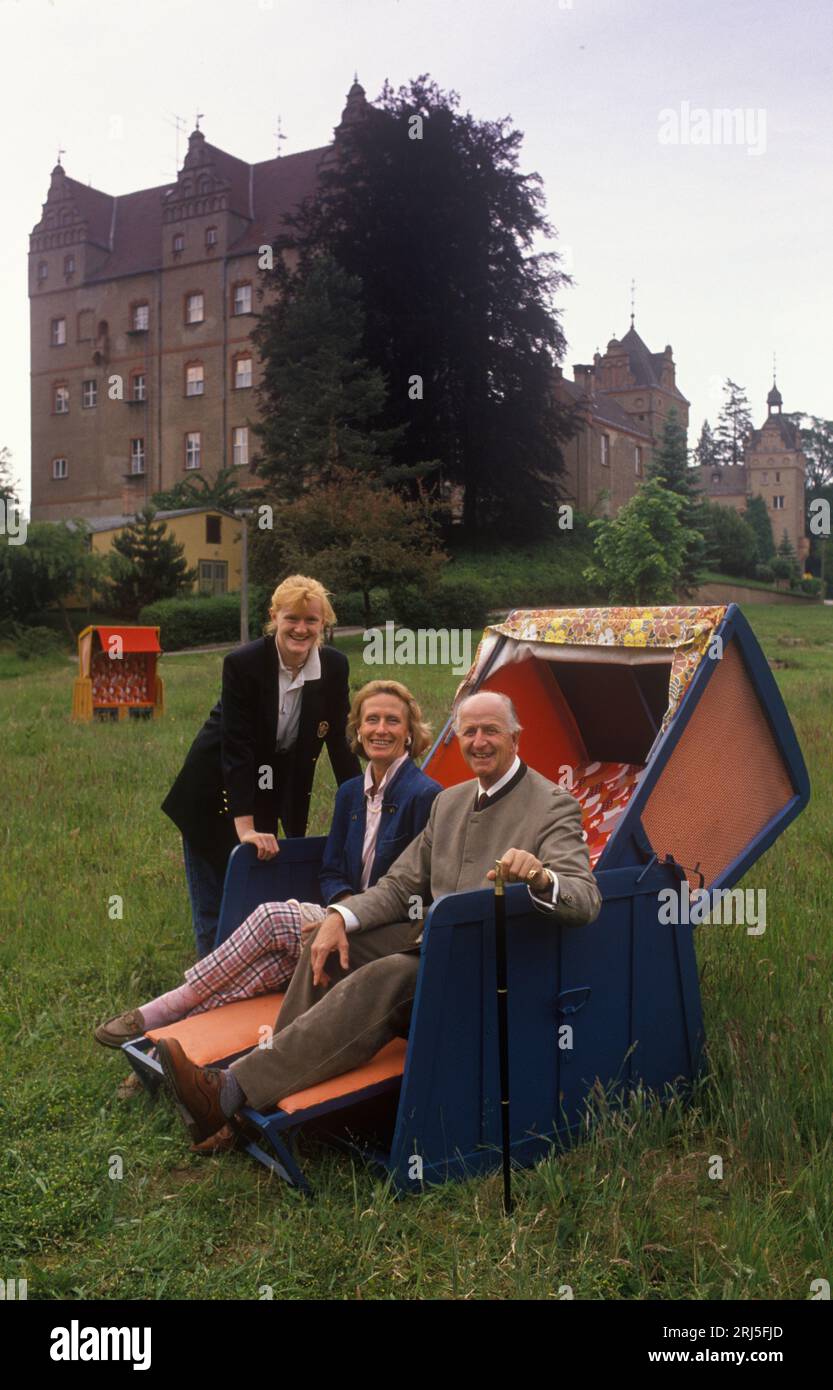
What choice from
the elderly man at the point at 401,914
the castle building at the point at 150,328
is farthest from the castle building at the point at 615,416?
the elderly man at the point at 401,914

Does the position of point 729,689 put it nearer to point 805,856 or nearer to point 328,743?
point 328,743

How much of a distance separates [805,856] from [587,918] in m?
5.02

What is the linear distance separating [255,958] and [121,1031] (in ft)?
2.43

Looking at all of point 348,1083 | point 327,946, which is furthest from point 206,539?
point 348,1083

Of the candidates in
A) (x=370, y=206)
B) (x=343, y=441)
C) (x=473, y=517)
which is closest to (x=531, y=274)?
(x=370, y=206)

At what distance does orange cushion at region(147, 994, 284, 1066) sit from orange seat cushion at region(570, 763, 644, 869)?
6.29 feet

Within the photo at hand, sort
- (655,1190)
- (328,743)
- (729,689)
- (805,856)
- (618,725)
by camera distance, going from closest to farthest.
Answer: (655,1190) < (729,689) < (328,743) < (618,725) < (805,856)

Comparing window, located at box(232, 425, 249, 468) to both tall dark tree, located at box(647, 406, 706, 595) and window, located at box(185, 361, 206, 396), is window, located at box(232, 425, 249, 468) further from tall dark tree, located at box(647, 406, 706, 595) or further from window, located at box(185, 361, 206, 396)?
tall dark tree, located at box(647, 406, 706, 595)

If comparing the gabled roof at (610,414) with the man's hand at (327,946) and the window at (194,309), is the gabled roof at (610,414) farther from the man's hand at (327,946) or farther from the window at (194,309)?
the man's hand at (327,946)

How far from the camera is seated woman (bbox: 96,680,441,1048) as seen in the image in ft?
17.7

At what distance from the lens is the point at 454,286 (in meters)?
50.1

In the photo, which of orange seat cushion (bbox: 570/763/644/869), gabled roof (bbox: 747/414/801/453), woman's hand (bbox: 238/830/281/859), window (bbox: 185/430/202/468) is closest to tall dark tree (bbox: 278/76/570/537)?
window (bbox: 185/430/202/468)

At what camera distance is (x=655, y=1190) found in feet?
13.3

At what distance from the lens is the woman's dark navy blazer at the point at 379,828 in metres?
5.41
